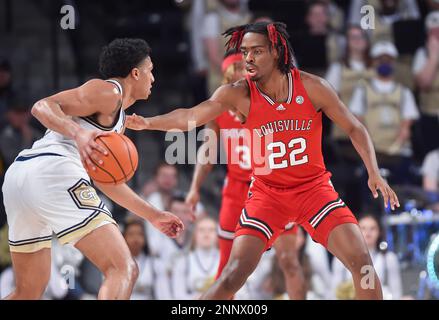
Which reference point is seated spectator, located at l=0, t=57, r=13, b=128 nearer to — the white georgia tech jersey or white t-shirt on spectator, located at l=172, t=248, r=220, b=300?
white t-shirt on spectator, located at l=172, t=248, r=220, b=300

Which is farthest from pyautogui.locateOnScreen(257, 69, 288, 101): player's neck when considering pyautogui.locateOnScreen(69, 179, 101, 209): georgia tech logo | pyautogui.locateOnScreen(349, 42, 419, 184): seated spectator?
pyautogui.locateOnScreen(349, 42, 419, 184): seated spectator

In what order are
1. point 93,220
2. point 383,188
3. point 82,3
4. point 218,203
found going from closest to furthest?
point 93,220 < point 383,188 < point 218,203 < point 82,3

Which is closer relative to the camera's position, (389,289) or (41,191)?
(41,191)

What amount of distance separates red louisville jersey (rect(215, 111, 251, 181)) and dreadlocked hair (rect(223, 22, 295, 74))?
976mm

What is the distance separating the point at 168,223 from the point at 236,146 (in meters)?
1.41

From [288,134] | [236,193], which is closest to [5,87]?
[236,193]

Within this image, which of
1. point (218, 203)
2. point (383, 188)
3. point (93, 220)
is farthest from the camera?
point (218, 203)

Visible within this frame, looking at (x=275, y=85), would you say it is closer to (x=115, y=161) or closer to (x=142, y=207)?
(x=142, y=207)

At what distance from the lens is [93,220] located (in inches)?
187

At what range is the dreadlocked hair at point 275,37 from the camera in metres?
5.30

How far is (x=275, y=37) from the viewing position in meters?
5.30
